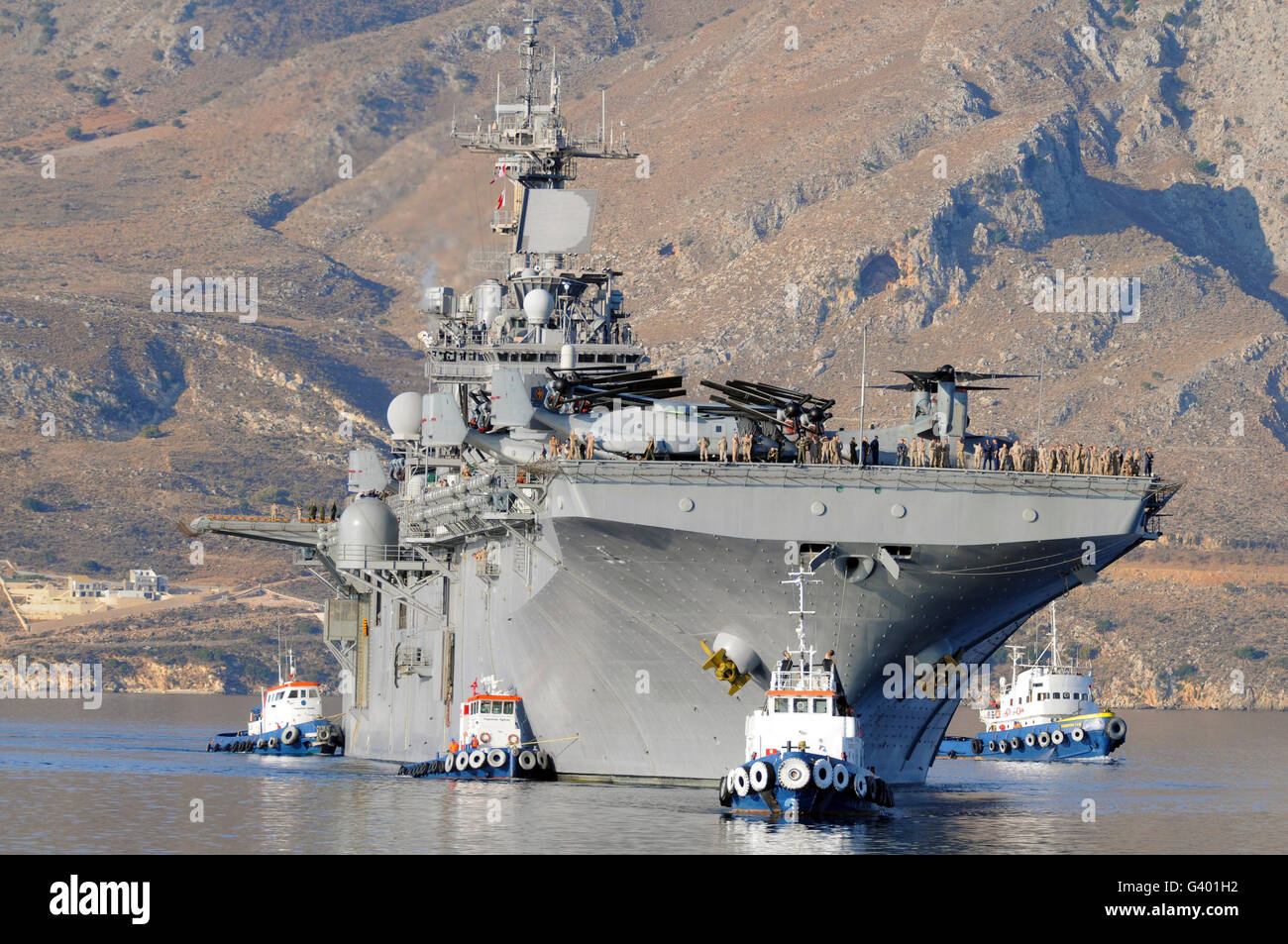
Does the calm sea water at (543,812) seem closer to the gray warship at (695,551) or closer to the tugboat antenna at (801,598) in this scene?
the gray warship at (695,551)

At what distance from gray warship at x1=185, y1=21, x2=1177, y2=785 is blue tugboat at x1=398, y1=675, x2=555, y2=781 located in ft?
1.02

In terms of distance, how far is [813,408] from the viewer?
39.7m

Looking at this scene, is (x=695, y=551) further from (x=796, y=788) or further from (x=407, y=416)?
(x=407, y=416)

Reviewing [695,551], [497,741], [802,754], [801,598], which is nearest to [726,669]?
[695,551]

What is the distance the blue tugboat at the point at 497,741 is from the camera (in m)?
42.4

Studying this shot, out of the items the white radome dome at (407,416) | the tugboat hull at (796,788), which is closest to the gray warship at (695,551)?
the tugboat hull at (796,788)

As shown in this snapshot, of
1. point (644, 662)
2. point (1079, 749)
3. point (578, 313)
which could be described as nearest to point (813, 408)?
point (644, 662)

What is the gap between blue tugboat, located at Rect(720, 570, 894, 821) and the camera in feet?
112

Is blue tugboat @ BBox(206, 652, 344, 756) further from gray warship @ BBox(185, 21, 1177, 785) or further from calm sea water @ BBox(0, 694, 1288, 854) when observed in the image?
gray warship @ BBox(185, 21, 1177, 785)

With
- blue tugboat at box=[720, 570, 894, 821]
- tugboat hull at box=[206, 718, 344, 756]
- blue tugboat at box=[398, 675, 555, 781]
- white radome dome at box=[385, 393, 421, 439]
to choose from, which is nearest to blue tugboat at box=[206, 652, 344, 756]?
tugboat hull at box=[206, 718, 344, 756]

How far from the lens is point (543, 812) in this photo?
36.5 meters

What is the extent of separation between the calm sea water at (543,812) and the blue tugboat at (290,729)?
163 centimetres
